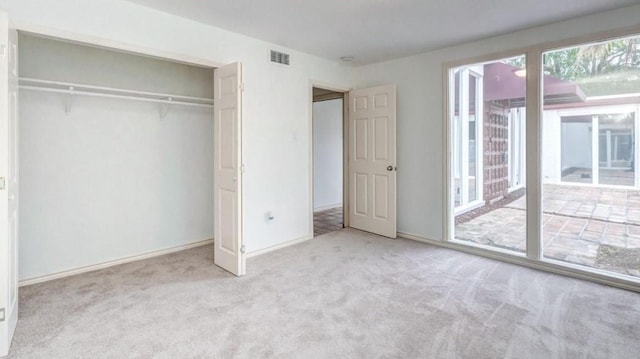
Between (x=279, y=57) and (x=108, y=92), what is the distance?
188 centimetres

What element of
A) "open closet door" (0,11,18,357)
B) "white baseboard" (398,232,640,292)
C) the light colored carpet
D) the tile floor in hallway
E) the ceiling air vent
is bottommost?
the light colored carpet

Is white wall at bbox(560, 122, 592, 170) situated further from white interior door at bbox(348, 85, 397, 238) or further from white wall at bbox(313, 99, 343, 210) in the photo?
white wall at bbox(313, 99, 343, 210)

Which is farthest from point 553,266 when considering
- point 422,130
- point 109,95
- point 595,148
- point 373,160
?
point 109,95

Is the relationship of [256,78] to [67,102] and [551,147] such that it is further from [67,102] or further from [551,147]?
[551,147]

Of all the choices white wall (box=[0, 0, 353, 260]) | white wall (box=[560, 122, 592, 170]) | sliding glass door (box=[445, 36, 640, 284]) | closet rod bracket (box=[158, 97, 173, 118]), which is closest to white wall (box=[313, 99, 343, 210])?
white wall (box=[0, 0, 353, 260])

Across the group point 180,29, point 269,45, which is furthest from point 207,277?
point 269,45

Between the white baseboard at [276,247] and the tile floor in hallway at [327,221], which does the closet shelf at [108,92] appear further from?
the tile floor in hallway at [327,221]

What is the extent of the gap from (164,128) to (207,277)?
183cm

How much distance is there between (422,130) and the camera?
4.38 meters

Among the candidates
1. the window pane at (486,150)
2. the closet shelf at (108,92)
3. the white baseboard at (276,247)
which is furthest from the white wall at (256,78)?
the window pane at (486,150)

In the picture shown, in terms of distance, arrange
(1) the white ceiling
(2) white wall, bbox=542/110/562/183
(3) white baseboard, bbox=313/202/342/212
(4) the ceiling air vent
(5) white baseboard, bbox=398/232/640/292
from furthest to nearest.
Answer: (3) white baseboard, bbox=313/202/342/212
(4) the ceiling air vent
(2) white wall, bbox=542/110/562/183
(5) white baseboard, bbox=398/232/640/292
(1) the white ceiling

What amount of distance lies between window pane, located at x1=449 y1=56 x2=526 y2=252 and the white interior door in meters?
1.26

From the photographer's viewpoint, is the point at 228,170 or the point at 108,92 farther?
the point at 108,92

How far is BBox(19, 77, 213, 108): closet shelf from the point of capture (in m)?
2.95
